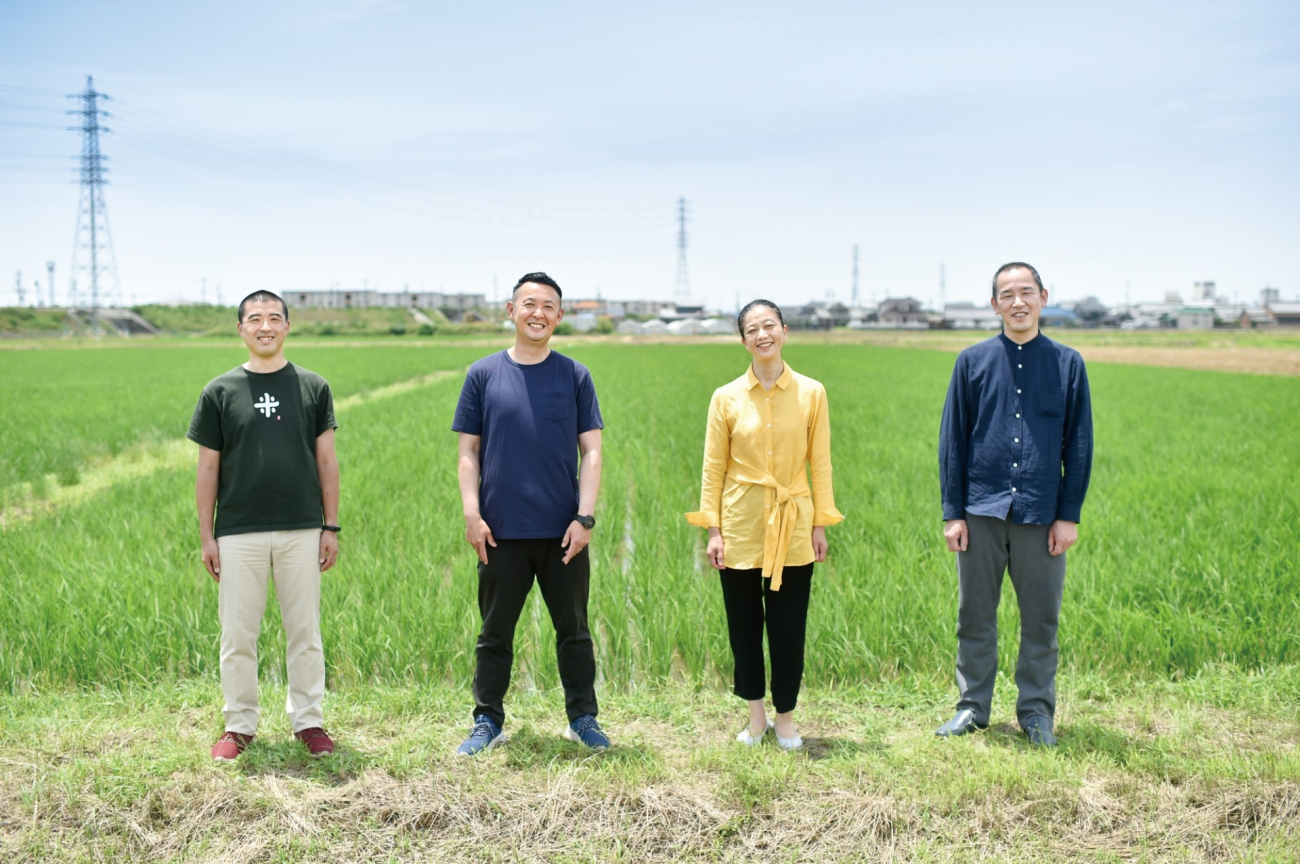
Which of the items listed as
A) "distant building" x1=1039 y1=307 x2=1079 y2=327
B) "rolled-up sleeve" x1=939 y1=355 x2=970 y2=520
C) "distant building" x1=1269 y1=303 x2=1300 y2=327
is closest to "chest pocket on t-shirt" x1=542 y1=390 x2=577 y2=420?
"rolled-up sleeve" x1=939 y1=355 x2=970 y2=520

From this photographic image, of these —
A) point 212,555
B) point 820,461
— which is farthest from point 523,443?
point 212,555

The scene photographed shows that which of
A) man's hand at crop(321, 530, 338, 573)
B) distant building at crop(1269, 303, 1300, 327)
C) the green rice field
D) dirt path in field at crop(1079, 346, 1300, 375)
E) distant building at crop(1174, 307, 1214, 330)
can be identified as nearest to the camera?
man's hand at crop(321, 530, 338, 573)

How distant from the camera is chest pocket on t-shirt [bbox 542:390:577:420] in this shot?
3.14 meters

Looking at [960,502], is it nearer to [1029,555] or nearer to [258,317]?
[1029,555]

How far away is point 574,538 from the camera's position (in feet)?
10.2

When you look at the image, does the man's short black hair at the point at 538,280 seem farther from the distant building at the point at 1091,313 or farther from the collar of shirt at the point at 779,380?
the distant building at the point at 1091,313

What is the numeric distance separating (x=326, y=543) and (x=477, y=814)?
3.67ft

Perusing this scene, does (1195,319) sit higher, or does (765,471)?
(1195,319)

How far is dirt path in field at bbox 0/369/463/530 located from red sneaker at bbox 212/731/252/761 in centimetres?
481

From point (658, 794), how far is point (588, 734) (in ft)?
1.45

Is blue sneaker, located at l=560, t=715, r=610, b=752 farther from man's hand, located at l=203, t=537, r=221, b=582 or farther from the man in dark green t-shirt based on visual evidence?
man's hand, located at l=203, t=537, r=221, b=582

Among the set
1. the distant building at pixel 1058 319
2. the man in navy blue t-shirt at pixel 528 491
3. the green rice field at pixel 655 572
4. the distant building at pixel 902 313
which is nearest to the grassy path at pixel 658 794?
the man in navy blue t-shirt at pixel 528 491

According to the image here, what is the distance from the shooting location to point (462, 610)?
4434 millimetres

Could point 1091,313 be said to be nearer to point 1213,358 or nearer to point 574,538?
point 1213,358
